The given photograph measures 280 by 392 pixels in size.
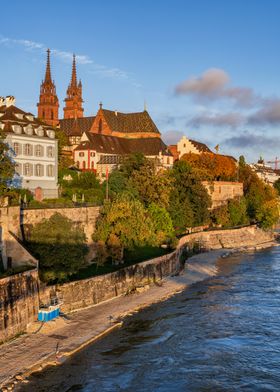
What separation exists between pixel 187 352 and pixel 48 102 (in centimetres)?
10778

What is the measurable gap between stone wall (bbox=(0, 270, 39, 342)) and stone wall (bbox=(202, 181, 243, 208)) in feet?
223

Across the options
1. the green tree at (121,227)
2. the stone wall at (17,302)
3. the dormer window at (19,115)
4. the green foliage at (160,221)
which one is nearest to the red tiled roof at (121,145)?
the green foliage at (160,221)

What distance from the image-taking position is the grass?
48.1 metres

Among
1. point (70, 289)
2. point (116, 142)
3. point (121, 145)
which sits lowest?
point (70, 289)

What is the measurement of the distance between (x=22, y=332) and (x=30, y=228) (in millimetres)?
11511

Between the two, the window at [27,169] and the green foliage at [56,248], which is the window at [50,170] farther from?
the green foliage at [56,248]

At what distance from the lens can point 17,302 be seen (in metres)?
37.0

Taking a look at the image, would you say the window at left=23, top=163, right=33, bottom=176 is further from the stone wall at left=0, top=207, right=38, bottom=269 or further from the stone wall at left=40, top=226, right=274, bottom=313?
the stone wall at left=0, top=207, right=38, bottom=269

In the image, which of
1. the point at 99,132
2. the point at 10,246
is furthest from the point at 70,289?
the point at 99,132

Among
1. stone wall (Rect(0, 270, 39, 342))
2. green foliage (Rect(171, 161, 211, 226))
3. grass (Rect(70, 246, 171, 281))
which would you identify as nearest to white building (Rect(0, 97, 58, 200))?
grass (Rect(70, 246, 171, 281))

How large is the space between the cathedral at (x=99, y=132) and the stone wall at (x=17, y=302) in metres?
51.5

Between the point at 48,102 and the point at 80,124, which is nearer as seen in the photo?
the point at 80,124

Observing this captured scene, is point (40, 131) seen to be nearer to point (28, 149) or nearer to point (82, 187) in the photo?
Answer: point (28, 149)

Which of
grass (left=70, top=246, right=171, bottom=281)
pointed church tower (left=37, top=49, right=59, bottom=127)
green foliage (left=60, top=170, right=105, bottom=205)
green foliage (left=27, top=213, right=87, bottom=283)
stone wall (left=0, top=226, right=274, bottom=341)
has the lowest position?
stone wall (left=0, top=226, right=274, bottom=341)
